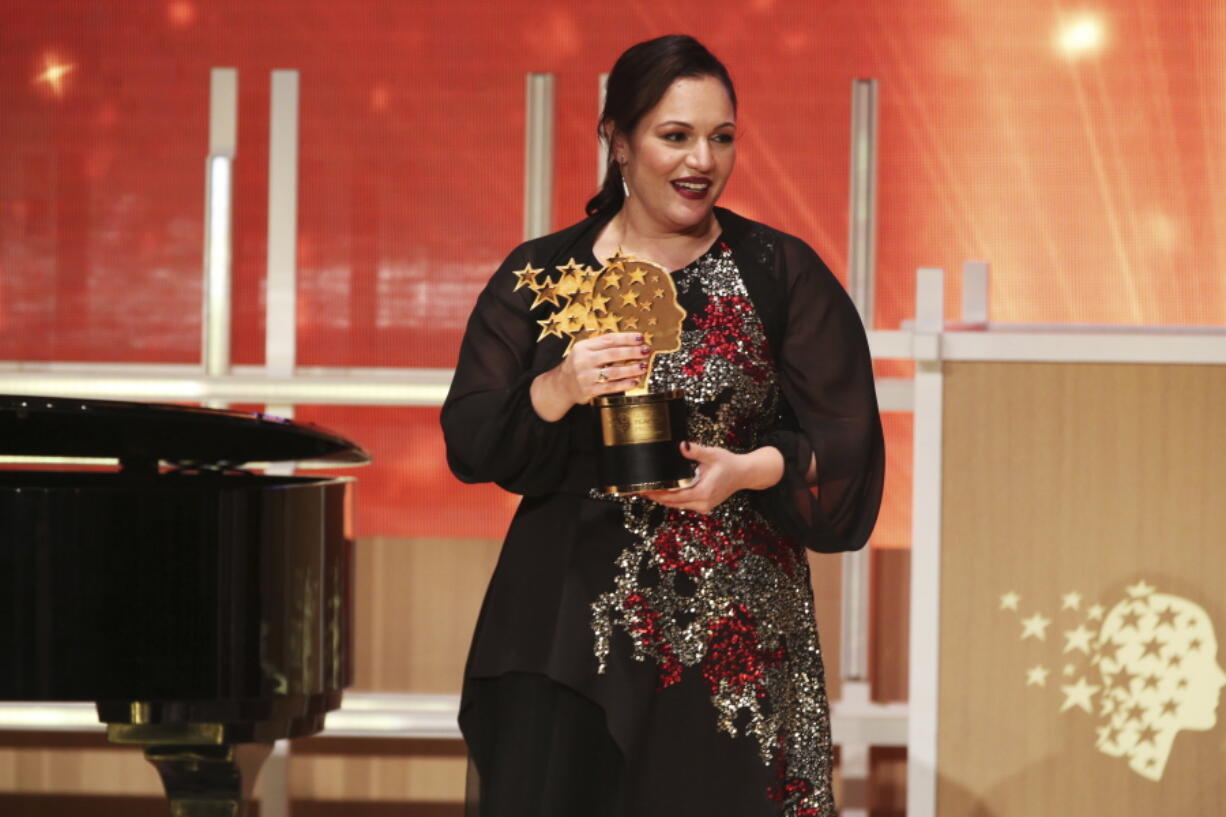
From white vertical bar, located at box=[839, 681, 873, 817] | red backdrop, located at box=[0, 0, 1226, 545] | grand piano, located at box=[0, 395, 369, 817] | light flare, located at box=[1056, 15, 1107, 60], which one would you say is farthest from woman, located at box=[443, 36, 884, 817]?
light flare, located at box=[1056, 15, 1107, 60]

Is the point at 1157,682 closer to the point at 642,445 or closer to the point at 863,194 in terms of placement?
the point at 863,194

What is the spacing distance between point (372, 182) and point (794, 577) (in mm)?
2401

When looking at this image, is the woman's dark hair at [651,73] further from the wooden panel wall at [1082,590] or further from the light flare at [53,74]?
the light flare at [53,74]

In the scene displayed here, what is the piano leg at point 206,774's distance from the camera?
7.34ft

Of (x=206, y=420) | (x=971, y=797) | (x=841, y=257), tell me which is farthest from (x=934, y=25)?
(x=206, y=420)

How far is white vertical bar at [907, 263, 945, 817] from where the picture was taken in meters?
2.88

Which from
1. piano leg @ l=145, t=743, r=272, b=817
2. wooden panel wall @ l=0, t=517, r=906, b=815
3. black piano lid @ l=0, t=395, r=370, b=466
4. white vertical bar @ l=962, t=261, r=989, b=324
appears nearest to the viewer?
black piano lid @ l=0, t=395, r=370, b=466

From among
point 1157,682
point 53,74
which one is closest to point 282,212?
point 53,74

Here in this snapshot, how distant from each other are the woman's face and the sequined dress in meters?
0.09

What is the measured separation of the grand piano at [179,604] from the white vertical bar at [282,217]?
1082 mm

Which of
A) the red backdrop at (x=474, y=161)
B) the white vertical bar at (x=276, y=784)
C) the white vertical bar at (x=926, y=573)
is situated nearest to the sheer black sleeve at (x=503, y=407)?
the white vertical bar at (x=926, y=573)

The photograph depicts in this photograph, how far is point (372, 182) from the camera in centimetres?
382

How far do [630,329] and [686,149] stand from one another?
22cm

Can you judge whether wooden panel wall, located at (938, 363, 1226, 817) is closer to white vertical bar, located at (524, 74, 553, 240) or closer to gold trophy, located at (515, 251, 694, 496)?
white vertical bar, located at (524, 74, 553, 240)
